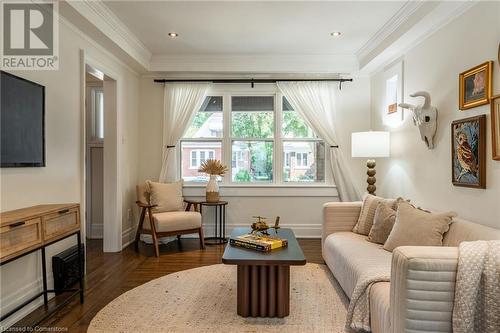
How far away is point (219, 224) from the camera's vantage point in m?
5.18

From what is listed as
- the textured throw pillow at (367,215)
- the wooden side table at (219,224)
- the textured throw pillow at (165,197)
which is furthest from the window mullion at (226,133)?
the textured throw pillow at (367,215)

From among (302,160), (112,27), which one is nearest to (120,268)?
(112,27)

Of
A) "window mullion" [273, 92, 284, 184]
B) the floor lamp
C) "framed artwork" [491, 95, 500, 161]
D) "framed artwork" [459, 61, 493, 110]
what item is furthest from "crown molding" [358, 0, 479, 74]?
"window mullion" [273, 92, 284, 184]

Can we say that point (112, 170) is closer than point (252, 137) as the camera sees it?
Yes

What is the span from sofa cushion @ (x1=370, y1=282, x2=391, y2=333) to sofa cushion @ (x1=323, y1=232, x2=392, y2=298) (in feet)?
0.89

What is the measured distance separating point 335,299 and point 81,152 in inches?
111

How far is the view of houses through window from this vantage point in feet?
17.2

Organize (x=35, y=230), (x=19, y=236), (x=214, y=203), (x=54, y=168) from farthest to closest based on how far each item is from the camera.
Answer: (x=214, y=203)
(x=54, y=168)
(x=35, y=230)
(x=19, y=236)

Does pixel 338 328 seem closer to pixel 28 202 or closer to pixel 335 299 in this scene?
pixel 335 299

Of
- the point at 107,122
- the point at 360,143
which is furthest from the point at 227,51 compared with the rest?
the point at 360,143

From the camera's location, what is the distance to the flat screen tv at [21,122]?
2297 mm

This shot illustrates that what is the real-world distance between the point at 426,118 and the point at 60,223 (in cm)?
337

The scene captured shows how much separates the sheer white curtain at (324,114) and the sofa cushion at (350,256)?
160cm

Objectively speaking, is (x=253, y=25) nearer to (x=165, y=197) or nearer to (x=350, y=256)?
(x=165, y=197)
